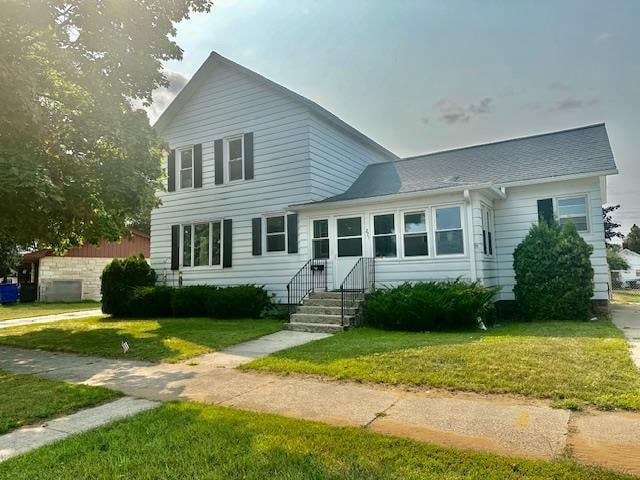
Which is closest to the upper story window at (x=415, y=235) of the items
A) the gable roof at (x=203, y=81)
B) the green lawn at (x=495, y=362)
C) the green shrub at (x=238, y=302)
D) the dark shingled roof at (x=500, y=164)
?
the dark shingled roof at (x=500, y=164)

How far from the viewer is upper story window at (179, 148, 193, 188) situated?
16.3m

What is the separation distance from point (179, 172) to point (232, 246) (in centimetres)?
398

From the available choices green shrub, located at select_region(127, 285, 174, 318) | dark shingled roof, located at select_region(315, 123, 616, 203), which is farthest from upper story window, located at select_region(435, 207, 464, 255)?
green shrub, located at select_region(127, 285, 174, 318)

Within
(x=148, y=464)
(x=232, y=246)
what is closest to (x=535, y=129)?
(x=232, y=246)

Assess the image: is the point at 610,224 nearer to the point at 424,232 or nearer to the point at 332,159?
the point at 332,159

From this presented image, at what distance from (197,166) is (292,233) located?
4955 mm

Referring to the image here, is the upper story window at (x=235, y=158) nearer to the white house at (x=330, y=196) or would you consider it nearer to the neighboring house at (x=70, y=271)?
the white house at (x=330, y=196)

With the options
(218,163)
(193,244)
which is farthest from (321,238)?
(193,244)

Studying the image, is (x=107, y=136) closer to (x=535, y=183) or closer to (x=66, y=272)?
(x=535, y=183)

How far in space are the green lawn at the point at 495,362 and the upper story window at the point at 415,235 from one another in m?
3.46

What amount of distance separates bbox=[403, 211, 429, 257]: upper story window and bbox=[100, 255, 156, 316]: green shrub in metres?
9.36

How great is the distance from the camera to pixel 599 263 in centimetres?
1147

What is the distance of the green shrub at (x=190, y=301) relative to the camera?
44.8 ft

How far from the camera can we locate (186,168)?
16.5m
